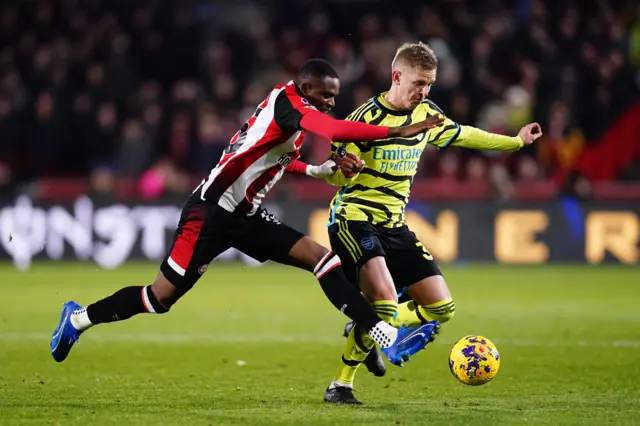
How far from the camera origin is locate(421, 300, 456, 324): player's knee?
6.88 m

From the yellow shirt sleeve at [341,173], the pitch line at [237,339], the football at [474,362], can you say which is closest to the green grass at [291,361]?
the pitch line at [237,339]

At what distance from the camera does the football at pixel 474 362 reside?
6.46m

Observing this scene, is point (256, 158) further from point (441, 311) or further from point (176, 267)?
point (441, 311)

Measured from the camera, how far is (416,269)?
22.6 ft

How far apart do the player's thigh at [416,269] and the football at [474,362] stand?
1.42 ft

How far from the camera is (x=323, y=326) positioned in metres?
11.1

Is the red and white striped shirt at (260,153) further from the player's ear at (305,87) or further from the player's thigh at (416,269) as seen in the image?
the player's thigh at (416,269)

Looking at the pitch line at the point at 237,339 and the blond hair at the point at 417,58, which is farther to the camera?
the pitch line at the point at 237,339

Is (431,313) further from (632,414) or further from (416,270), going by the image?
(632,414)

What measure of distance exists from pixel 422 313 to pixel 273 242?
3.36 feet

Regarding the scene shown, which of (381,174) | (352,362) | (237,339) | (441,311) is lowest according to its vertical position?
(237,339)

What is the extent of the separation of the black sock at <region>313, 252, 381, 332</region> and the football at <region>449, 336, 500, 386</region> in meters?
0.56

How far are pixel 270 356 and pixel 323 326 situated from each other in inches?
82.9

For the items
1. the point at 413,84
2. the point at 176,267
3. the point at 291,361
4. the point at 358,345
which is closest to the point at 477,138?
the point at 413,84
